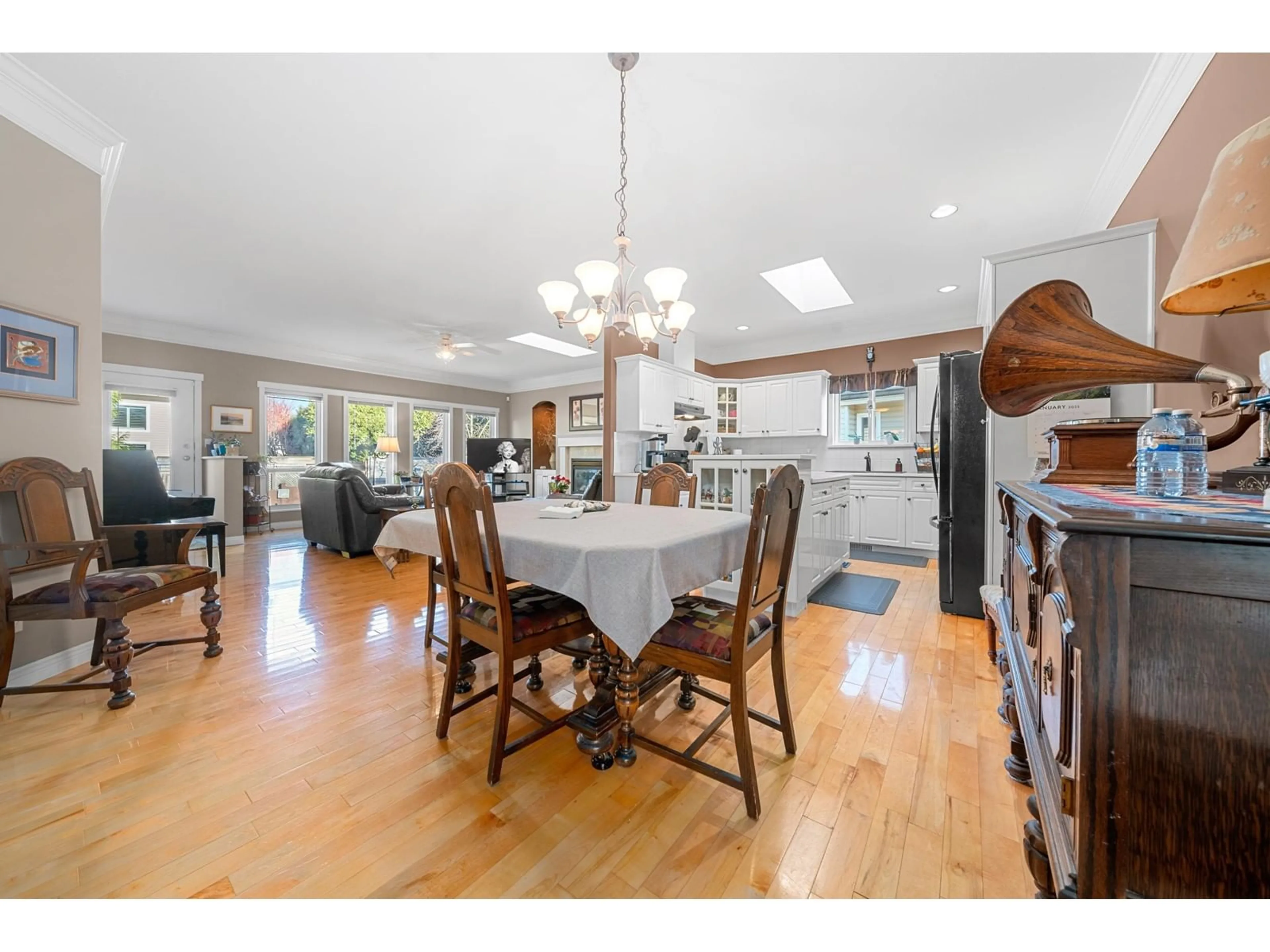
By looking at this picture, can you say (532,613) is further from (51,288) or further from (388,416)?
(388,416)

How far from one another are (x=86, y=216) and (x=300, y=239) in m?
1.18

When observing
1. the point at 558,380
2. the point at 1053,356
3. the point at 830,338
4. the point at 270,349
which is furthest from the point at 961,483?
the point at 270,349

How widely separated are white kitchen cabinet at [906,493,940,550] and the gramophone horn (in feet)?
12.9

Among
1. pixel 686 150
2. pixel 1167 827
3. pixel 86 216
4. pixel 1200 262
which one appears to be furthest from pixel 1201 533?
pixel 86 216

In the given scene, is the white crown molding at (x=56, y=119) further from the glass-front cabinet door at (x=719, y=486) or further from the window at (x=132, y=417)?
the window at (x=132, y=417)

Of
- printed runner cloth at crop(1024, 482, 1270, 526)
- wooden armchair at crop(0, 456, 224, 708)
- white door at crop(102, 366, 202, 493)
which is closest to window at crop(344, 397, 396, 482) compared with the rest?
white door at crop(102, 366, 202, 493)

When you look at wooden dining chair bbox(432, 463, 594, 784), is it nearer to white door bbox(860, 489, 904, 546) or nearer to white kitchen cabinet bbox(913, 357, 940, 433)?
white door bbox(860, 489, 904, 546)

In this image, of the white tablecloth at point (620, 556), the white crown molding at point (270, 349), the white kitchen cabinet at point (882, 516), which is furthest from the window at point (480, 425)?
the white tablecloth at point (620, 556)

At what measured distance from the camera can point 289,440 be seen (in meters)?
6.54

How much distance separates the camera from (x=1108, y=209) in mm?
2547

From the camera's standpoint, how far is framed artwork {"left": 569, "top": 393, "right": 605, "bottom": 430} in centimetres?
796

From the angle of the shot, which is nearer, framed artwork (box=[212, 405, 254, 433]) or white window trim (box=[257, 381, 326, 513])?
framed artwork (box=[212, 405, 254, 433])

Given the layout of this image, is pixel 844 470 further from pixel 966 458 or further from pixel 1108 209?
pixel 1108 209

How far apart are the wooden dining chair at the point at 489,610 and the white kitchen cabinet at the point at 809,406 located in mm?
4585
